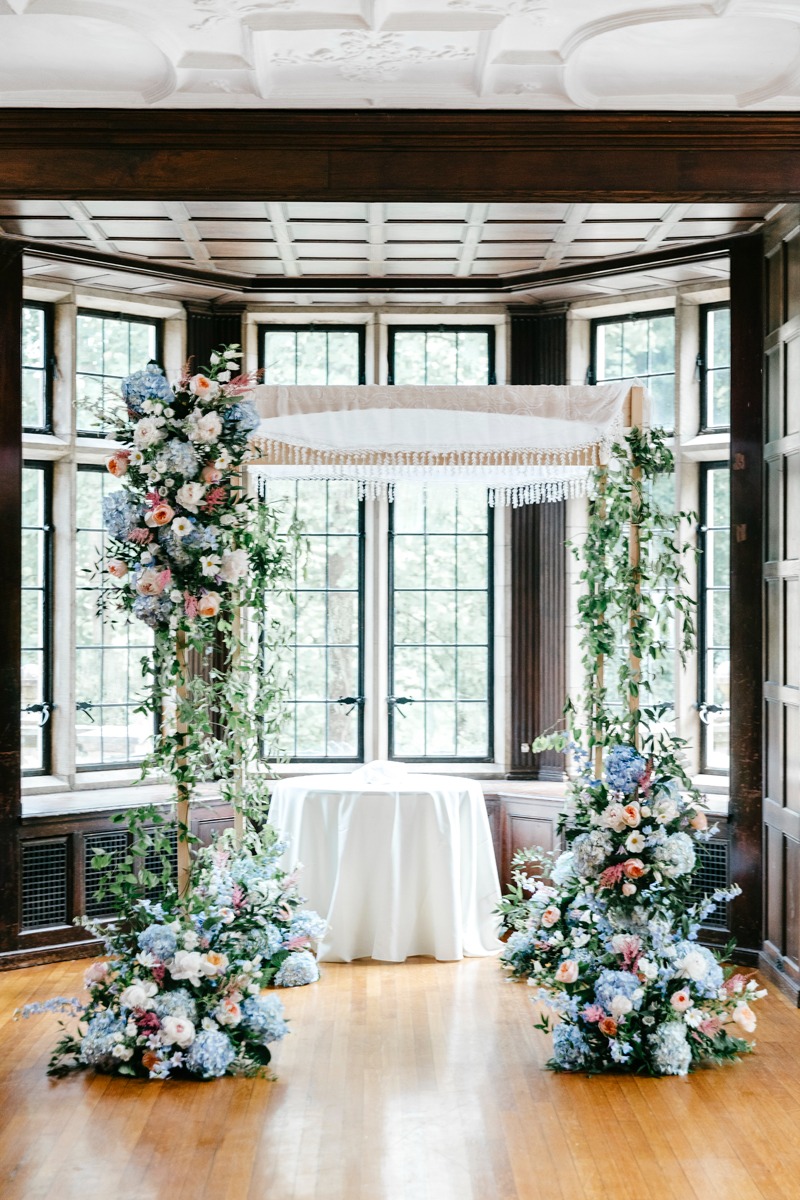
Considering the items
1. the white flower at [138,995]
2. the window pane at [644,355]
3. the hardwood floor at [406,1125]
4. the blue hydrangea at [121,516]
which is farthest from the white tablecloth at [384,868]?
the window pane at [644,355]

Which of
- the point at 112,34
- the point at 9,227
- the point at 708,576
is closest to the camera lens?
the point at 112,34

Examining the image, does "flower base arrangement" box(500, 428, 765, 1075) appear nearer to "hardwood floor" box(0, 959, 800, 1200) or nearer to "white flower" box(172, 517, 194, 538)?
"hardwood floor" box(0, 959, 800, 1200)

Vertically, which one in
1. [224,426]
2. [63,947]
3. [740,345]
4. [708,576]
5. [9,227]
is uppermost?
[9,227]

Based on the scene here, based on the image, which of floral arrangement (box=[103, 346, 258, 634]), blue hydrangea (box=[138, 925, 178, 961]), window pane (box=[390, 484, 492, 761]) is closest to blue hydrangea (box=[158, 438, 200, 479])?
floral arrangement (box=[103, 346, 258, 634])

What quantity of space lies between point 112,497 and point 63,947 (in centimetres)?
286

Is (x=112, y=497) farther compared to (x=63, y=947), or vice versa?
(x=63, y=947)

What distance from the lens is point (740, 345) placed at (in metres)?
6.66

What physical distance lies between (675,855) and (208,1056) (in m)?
1.92

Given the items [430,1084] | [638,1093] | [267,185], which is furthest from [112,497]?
[638,1093]

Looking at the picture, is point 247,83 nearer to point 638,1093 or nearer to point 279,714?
Answer: point 279,714

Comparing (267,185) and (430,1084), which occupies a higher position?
(267,185)

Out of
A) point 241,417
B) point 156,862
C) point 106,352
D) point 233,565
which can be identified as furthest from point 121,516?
point 106,352

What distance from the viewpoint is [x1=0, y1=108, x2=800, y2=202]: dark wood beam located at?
518cm

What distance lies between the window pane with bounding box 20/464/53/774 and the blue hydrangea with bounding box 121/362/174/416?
2.56 metres
